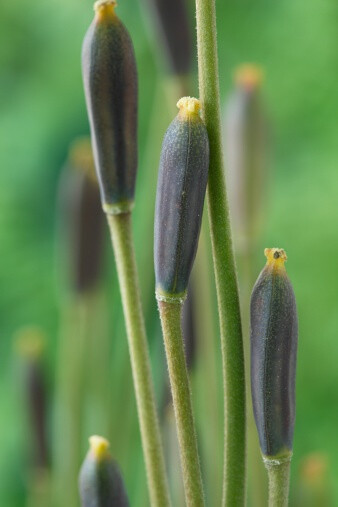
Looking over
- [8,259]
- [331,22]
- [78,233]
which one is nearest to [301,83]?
[331,22]

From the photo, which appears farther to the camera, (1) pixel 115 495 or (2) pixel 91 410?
(2) pixel 91 410

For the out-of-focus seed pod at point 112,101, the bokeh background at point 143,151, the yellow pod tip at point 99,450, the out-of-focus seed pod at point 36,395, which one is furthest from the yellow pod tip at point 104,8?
the bokeh background at point 143,151

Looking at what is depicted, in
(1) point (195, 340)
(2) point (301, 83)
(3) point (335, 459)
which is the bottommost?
(3) point (335, 459)

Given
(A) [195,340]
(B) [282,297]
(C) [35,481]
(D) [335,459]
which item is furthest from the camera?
(D) [335,459]

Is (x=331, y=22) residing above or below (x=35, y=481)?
above

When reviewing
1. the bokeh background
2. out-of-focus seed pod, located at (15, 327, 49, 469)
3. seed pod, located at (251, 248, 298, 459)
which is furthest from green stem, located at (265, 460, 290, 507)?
the bokeh background

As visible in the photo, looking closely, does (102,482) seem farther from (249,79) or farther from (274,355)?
(249,79)

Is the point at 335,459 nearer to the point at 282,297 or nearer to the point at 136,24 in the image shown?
the point at 136,24

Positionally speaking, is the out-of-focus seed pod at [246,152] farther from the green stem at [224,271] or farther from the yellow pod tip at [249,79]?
the green stem at [224,271]
